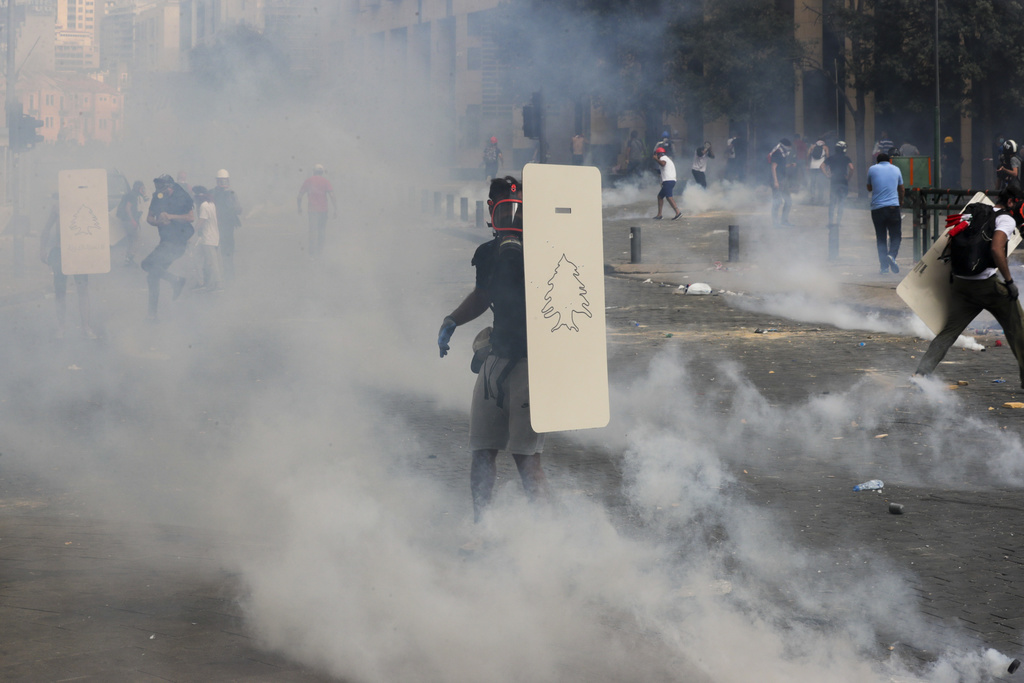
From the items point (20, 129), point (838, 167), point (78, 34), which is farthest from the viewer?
point (20, 129)

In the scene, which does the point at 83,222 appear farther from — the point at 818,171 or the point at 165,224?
the point at 818,171

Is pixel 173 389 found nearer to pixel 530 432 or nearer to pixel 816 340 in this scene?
pixel 530 432

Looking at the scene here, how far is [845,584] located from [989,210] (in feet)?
13.7

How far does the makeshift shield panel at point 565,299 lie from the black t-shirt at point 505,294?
40 centimetres

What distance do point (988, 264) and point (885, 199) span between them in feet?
22.9

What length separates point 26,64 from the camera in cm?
2419

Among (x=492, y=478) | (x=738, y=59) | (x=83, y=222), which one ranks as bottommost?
(x=492, y=478)

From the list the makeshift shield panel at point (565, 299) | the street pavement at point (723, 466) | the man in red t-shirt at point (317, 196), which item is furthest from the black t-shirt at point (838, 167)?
the makeshift shield panel at point (565, 299)

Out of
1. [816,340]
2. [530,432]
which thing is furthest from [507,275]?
[816,340]

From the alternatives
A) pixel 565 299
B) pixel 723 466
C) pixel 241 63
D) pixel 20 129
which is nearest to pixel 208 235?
pixel 241 63

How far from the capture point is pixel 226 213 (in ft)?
47.6

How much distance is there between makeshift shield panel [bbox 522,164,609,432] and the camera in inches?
147

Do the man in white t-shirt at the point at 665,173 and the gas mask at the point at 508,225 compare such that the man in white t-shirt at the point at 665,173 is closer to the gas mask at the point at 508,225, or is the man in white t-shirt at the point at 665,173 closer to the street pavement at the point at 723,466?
the street pavement at the point at 723,466

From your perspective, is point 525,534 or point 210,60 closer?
point 525,534
